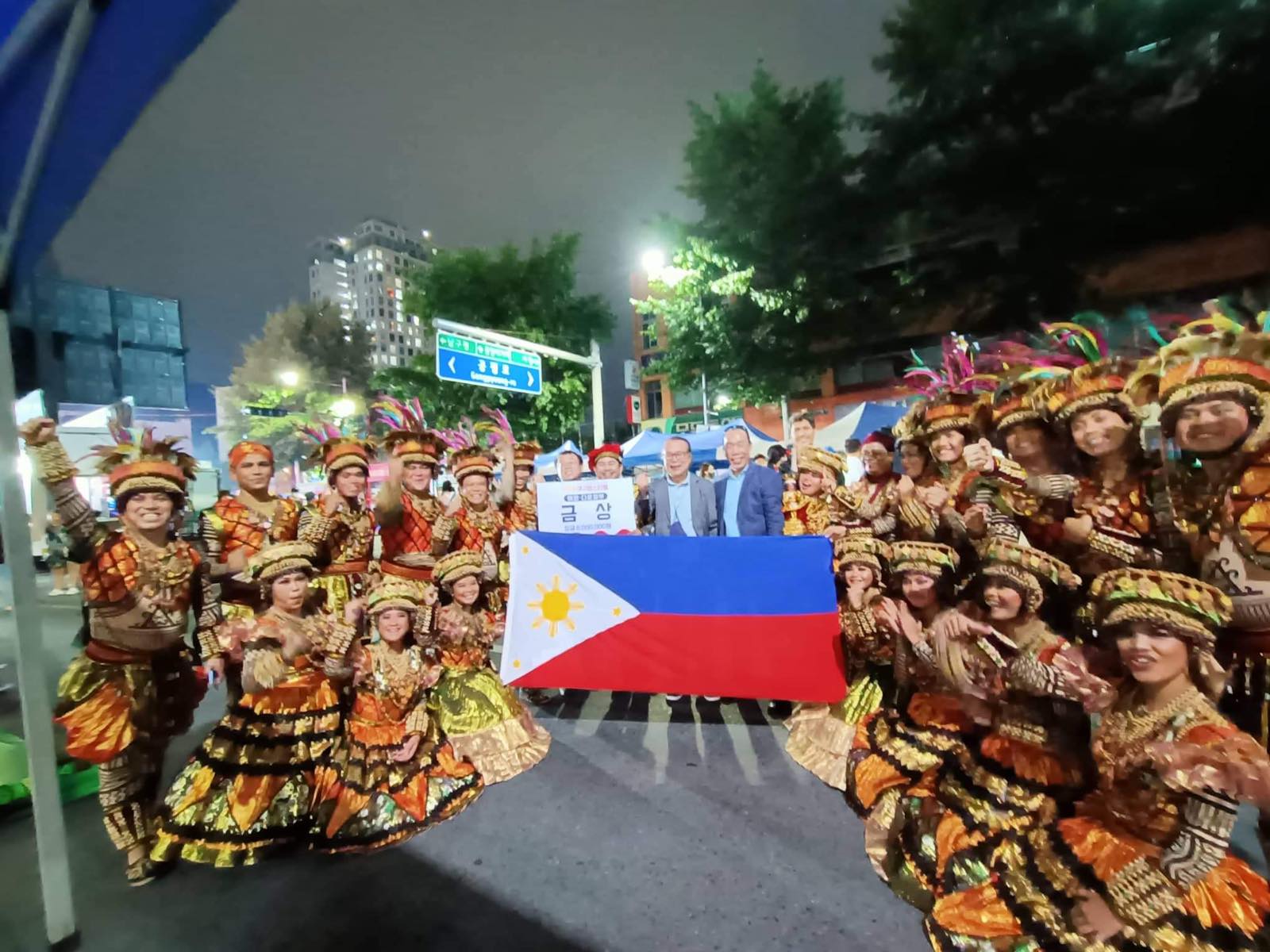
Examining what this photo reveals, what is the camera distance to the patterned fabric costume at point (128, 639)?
2.54m

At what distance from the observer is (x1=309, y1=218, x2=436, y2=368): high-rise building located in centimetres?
8056

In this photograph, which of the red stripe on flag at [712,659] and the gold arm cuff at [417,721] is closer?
the gold arm cuff at [417,721]

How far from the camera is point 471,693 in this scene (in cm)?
346

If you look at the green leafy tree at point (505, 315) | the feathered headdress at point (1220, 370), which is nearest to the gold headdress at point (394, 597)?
the feathered headdress at point (1220, 370)

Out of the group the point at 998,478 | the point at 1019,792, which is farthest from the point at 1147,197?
the point at 1019,792

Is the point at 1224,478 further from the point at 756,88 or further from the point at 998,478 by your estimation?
the point at 756,88

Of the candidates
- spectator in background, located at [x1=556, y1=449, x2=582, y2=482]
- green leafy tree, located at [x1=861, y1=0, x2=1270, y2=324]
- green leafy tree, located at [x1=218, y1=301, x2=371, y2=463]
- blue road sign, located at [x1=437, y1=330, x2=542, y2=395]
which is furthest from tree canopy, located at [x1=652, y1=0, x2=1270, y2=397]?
green leafy tree, located at [x1=218, y1=301, x2=371, y2=463]

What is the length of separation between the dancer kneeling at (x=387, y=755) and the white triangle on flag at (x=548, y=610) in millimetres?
581

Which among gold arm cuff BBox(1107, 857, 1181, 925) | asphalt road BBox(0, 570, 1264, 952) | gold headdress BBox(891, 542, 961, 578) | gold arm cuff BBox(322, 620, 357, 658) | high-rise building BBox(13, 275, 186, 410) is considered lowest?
asphalt road BBox(0, 570, 1264, 952)

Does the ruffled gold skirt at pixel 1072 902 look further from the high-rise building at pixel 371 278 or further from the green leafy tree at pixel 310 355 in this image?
the high-rise building at pixel 371 278

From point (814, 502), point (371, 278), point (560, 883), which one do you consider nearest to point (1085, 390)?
point (814, 502)

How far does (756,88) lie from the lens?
12688 millimetres

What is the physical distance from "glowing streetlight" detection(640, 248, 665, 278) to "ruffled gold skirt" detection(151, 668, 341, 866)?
38.6 ft

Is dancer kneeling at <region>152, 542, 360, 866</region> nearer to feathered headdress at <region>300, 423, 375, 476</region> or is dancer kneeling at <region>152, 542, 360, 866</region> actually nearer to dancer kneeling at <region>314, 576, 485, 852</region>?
dancer kneeling at <region>314, 576, 485, 852</region>
